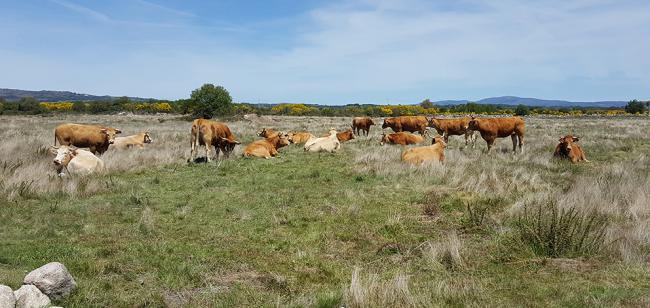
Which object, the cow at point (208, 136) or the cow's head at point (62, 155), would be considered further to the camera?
the cow at point (208, 136)

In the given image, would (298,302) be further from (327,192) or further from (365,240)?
(327,192)

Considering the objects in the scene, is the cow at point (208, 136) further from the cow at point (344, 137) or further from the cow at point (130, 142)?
the cow at point (344, 137)

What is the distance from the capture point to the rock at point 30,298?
4773 mm

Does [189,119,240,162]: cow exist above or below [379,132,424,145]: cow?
above

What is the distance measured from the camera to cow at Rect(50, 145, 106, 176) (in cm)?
1311

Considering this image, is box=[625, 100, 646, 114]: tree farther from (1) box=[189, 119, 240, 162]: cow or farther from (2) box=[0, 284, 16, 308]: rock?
(2) box=[0, 284, 16, 308]: rock

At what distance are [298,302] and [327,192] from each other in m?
6.00

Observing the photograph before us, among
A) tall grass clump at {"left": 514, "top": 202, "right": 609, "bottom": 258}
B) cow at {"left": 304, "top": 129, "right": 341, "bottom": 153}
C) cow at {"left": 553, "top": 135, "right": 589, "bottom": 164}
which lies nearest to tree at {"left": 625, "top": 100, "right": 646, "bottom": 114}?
cow at {"left": 553, "top": 135, "right": 589, "bottom": 164}

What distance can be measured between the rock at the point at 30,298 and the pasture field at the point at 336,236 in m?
0.29

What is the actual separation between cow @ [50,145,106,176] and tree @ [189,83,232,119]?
45.3 metres

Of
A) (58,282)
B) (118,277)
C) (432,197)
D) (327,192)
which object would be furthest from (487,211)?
(58,282)

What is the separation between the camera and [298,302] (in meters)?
5.35

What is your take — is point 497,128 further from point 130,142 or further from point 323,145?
point 130,142

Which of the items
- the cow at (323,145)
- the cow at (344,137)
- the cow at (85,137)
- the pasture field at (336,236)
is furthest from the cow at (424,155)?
the cow at (85,137)
